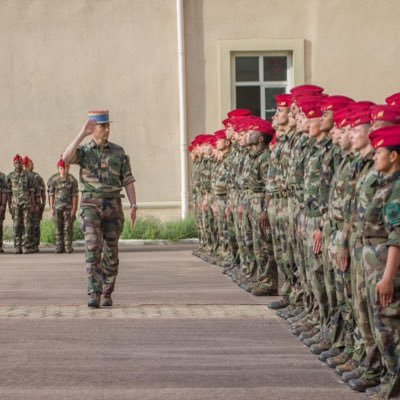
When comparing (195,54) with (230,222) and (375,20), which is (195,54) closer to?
(375,20)

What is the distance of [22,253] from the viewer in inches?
1146

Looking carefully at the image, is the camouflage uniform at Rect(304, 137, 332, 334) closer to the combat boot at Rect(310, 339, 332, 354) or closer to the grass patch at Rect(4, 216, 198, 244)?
the combat boot at Rect(310, 339, 332, 354)

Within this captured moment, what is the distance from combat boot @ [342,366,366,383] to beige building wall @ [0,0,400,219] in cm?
2222

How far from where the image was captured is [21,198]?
30.1 meters

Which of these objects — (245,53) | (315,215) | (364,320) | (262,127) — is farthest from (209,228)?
(364,320)

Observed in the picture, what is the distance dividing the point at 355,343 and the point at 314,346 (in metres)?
1.32

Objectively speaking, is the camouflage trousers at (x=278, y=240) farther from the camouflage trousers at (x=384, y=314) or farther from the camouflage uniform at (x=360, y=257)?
the camouflage trousers at (x=384, y=314)

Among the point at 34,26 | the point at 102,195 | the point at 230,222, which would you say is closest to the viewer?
the point at 102,195

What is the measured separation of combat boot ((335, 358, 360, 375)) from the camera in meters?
10.6

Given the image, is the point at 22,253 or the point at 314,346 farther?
the point at 22,253

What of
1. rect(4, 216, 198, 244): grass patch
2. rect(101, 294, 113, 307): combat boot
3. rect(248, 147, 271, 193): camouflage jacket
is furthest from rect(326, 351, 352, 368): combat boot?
rect(4, 216, 198, 244): grass patch

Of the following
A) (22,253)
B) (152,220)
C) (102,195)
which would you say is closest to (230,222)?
(102,195)

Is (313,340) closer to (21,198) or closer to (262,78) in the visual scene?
(21,198)

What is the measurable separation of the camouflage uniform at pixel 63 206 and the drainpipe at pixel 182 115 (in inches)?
115
